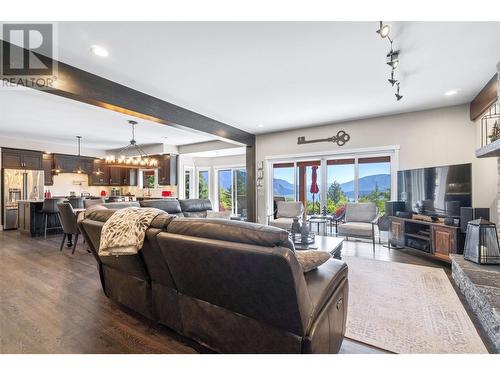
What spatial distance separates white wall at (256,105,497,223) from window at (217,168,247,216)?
3.47 meters

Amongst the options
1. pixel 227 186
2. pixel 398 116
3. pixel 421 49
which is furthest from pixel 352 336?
pixel 227 186

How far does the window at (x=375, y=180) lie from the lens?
5016mm

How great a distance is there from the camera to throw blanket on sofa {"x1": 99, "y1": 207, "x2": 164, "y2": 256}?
161 cm

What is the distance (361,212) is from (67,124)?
260 inches

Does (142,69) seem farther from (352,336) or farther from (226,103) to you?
(352,336)

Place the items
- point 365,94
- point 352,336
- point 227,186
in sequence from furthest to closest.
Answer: point 227,186
point 365,94
point 352,336

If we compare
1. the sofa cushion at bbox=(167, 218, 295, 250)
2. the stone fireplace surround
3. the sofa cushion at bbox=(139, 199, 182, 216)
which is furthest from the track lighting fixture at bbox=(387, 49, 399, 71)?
the sofa cushion at bbox=(139, 199, 182, 216)

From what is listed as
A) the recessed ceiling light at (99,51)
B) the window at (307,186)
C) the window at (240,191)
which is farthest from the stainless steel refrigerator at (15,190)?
the window at (307,186)

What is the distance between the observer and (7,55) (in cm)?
230

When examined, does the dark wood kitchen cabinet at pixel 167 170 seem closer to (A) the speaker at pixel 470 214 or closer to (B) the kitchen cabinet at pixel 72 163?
(B) the kitchen cabinet at pixel 72 163

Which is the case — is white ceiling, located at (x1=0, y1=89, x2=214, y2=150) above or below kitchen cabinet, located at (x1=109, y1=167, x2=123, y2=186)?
above

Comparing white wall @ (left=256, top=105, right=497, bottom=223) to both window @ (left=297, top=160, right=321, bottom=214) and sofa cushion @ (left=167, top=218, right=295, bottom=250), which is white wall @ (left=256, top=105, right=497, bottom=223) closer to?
window @ (left=297, top=160, right=321, bottom=214)
